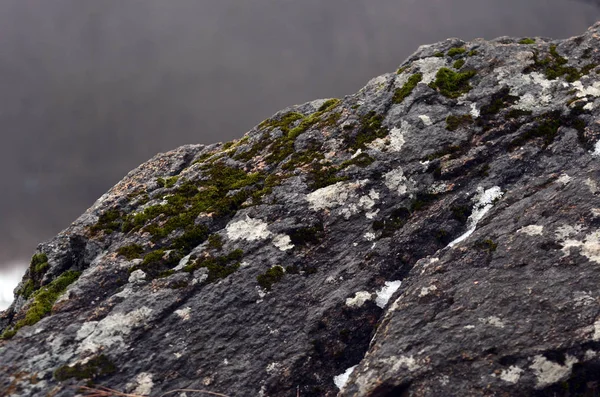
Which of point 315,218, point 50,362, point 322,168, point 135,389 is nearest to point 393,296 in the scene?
point 315,218

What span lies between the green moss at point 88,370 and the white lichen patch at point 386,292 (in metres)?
6.84

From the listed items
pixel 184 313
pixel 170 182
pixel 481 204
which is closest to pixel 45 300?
pixel 184 313

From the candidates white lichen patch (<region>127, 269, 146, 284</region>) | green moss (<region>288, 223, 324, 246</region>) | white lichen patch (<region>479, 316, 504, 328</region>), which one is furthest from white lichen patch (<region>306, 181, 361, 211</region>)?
white lichen patch (<region>479, 316, 504, 328</region>)

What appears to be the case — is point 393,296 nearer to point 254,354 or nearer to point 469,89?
point 254,354

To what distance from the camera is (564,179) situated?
40.0 ft

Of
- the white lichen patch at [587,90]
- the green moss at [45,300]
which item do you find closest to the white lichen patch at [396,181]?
the white lichen patch at [587,90]

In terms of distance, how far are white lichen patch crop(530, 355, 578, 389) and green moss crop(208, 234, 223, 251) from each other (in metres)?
8.65

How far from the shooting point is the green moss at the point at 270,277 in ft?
40.1

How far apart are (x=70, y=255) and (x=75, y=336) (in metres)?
4.82

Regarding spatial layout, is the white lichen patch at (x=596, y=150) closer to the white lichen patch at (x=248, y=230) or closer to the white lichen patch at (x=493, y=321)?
the white lichen patch at (x=493, y=321)

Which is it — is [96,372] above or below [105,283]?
below

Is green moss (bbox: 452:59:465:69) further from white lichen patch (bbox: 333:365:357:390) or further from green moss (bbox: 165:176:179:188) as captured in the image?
white lichen patch (bbox: 333:365:357:390)

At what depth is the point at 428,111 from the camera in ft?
52.4

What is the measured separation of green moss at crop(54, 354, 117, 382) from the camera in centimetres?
1035
